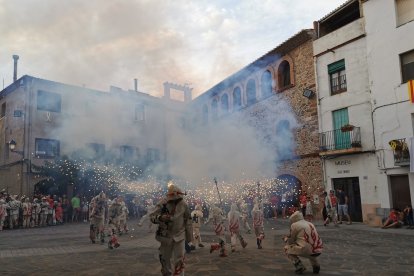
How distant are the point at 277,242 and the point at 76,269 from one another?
5590 millimetres

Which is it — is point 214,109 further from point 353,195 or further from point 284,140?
point 353,195

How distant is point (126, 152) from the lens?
2428 centimetres

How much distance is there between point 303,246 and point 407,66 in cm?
1110

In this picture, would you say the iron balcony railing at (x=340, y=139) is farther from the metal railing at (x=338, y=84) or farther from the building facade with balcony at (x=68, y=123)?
the building facade with balcony at (x=68, y=123)

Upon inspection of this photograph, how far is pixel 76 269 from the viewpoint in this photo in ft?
22.6

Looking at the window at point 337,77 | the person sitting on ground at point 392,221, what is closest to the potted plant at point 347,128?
the window at point 337,77

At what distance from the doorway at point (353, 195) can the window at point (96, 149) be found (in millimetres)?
13791

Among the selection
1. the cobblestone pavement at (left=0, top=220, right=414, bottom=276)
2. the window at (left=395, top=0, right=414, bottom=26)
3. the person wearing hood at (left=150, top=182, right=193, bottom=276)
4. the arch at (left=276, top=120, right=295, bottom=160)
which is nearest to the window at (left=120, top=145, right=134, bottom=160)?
the arch at (left=276, top=120, right=295, bottom=160)

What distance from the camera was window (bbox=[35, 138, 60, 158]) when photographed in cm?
2164

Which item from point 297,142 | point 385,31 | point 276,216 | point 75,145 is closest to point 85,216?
point 75,145

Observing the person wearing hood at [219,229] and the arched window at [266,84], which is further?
the arched window at [266,84]

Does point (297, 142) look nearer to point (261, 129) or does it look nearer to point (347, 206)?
point (261, 129)

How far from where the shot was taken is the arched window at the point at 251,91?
21.1 m

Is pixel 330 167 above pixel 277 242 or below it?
above
